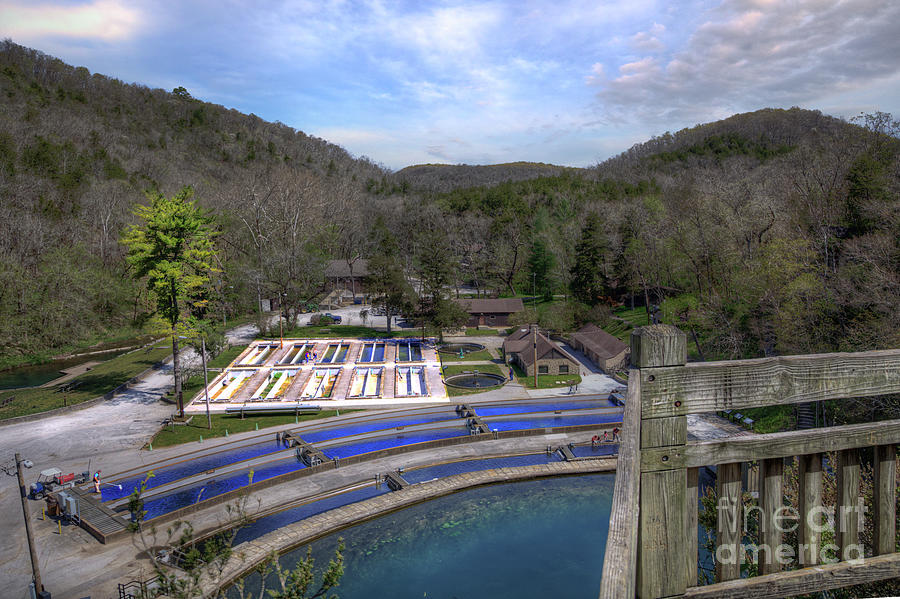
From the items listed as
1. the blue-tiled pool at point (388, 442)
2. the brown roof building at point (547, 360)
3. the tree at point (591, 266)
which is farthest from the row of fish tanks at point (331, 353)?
the tree at point (591, 266)

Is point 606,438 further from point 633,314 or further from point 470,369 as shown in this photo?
point 633,314

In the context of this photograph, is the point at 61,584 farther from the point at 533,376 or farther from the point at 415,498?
the point at 533,376

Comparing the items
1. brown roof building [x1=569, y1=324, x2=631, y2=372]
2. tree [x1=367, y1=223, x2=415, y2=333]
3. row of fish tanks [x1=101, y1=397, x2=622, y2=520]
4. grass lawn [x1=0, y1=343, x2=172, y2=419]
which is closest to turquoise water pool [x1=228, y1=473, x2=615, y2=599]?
row of fish tanks [x1=101, y1=397, x2=622, y2=520]

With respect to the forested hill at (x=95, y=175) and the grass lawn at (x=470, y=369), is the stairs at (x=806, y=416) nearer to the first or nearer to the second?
the grass lawn at (x=470, y=369)

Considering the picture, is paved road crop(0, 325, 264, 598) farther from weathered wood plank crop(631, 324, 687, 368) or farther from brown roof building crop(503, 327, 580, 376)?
brown roof building crop(503, 327, 580, 376)

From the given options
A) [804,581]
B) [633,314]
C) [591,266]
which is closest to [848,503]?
[804,581]
